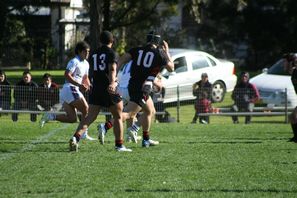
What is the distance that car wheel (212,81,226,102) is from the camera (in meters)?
26.1

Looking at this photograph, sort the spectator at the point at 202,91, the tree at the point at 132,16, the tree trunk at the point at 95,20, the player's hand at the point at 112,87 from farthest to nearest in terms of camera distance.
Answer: the tree at the point at 132,16 → the tree trunk at the point at 95,20 → the spectator at the point at 202,91 → the player's hand at the point at 112,87

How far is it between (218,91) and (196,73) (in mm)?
916

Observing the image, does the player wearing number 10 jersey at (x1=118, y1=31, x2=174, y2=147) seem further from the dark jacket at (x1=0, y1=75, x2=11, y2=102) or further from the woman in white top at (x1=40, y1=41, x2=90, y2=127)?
the dark jacket at (x1=0, y1=75, x2=11, y2=102)

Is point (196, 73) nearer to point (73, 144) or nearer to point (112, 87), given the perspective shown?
point (73, 144)

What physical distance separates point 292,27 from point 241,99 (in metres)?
22.0

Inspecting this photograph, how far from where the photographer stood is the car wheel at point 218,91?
1026 inches

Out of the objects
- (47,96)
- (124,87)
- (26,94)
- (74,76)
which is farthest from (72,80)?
(26,94)

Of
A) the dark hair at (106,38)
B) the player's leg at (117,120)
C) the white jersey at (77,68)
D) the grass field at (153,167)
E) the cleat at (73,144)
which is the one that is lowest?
the grass field at (153,167)

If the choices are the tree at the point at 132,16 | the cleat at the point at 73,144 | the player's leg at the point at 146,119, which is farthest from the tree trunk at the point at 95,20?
the cleat at the point at 73,144

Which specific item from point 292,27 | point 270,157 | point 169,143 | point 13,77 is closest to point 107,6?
point 13,77

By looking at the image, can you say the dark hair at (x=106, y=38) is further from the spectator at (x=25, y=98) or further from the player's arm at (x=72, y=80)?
the spectator at (x=25, y=98)

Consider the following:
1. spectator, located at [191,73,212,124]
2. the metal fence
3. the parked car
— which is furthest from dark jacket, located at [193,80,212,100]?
the parked car

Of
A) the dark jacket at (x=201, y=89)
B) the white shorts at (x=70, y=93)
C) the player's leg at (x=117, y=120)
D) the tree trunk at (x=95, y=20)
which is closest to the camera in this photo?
the player's leg at (x=117, y=120)

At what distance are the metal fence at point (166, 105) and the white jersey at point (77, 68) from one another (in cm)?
686
